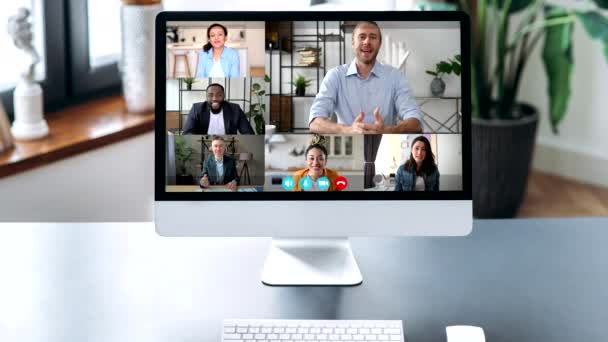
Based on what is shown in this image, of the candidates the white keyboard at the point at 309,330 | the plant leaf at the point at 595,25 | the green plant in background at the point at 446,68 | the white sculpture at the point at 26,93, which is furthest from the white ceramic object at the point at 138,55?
the white keyboard at the point at 309,330

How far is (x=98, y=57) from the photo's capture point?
10.4 ft

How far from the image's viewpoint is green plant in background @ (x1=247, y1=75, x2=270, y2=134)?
4.98 feet

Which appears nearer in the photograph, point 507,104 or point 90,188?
point 90,188

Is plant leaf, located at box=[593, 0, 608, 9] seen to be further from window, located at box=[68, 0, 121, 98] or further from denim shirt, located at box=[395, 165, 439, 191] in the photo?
denim shirt, located at box=[395, 165, 439, 191]

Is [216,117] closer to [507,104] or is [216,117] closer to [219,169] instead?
[219,169]

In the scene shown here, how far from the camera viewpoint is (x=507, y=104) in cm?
358

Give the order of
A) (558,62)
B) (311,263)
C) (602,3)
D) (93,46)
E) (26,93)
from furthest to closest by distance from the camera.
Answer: (558,62) < (602,3) < (93,46) < (26,93) < (311,263)

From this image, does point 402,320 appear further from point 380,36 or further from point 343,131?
point 380,36

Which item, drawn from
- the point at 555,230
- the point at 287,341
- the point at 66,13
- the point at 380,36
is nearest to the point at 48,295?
the point at 287,341

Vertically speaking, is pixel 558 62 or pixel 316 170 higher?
pixel 558 62

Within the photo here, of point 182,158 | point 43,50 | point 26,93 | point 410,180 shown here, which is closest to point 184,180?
point 182,158

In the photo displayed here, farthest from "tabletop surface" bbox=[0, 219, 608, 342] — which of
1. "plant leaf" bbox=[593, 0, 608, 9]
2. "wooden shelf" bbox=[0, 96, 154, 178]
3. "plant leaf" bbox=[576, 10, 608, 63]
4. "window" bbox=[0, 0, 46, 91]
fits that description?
"plant leaf" bbox=[593, 0, 608, 9]

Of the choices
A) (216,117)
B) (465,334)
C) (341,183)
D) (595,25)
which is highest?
→ (595,25)

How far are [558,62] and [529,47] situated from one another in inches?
7.2
